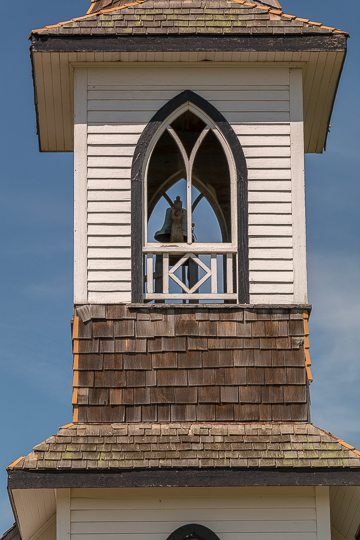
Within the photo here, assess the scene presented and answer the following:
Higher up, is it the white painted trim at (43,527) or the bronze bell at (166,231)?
the bronze bell at (166,231)

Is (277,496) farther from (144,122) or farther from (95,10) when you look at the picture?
(95,10)

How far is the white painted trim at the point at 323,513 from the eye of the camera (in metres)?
10.8

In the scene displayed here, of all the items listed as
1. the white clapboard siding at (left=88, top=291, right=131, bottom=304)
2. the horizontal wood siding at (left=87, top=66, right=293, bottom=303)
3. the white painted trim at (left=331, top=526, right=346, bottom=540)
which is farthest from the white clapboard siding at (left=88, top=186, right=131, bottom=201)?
the white painted trim at (left=331, top=526, right=346, bottom=540)

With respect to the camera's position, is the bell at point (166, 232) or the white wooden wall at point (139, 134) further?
the bell at point (166, 232)

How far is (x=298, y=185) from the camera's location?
12.1 m

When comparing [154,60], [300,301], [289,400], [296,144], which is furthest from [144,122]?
[289,400]

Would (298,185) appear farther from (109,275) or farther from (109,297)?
(109,297)

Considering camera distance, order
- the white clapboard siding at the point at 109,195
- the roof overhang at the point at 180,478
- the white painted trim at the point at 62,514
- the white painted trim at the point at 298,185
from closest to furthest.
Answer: the roof overhang at the point at 180,478
the white painted trim at the point at 62,514
the white painted trim at the point at 298,185
the white clapboard siding at the point at 109,195

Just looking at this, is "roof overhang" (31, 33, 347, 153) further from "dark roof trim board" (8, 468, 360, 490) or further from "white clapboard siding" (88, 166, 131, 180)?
"dark roof trim board" (8, 468, 360, 490)

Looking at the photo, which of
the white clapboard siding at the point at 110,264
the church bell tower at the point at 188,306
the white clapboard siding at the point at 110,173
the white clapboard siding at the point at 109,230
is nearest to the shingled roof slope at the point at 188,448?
the church bell tower at the point at 188,306

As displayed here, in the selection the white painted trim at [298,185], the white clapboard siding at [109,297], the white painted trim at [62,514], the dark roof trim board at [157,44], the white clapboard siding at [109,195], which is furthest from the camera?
the dark roof trim board at [157,44]

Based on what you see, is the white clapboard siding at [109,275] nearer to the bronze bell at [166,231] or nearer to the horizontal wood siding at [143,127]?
the horizontal wood siding at [143,127]

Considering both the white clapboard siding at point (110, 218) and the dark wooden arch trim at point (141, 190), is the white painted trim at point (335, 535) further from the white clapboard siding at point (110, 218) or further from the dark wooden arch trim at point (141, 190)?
the white clapboard siding at point (110, 218)

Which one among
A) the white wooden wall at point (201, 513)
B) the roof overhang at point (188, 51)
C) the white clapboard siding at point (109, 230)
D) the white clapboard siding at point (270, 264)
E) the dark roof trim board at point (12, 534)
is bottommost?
the dark roof trim board at point (12, 534)
